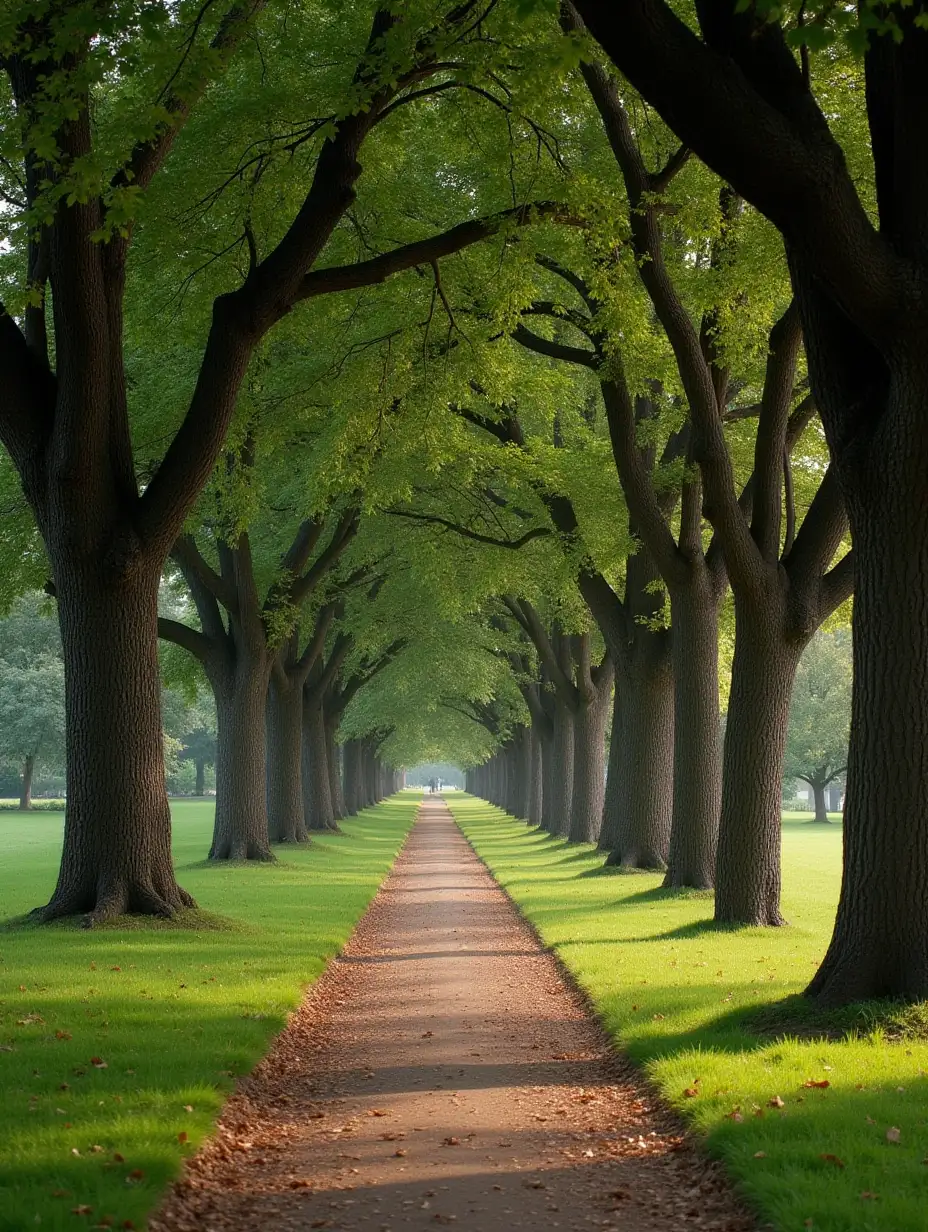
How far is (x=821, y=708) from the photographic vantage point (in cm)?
6981

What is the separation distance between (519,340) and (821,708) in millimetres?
54909

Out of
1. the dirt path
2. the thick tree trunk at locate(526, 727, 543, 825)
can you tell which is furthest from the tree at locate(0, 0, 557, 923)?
the thick tree trunk at locate(526, 727, 543, 825)

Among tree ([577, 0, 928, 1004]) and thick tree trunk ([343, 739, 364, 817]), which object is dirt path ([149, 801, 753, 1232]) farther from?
thick tree trunk ([343, 739, 364, 817])

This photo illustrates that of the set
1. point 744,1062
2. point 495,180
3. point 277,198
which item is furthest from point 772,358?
point 744,1062

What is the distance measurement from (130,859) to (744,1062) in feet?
26.1

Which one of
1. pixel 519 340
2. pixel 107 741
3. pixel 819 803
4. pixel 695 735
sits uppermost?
pixel 519 340

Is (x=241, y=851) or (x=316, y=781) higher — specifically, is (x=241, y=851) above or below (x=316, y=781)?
below

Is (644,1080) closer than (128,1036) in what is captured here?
Yes

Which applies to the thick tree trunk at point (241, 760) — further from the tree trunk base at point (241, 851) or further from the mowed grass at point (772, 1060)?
the mowed grass at point (772, 1060)

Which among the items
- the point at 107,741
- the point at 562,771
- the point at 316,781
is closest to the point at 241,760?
the point at 107,741

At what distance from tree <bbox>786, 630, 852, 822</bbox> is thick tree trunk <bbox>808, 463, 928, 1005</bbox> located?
2413 inches

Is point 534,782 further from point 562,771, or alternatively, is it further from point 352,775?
point 352,775

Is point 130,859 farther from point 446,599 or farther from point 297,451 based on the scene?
point 446,599

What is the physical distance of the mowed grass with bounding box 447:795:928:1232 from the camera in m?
5.34
